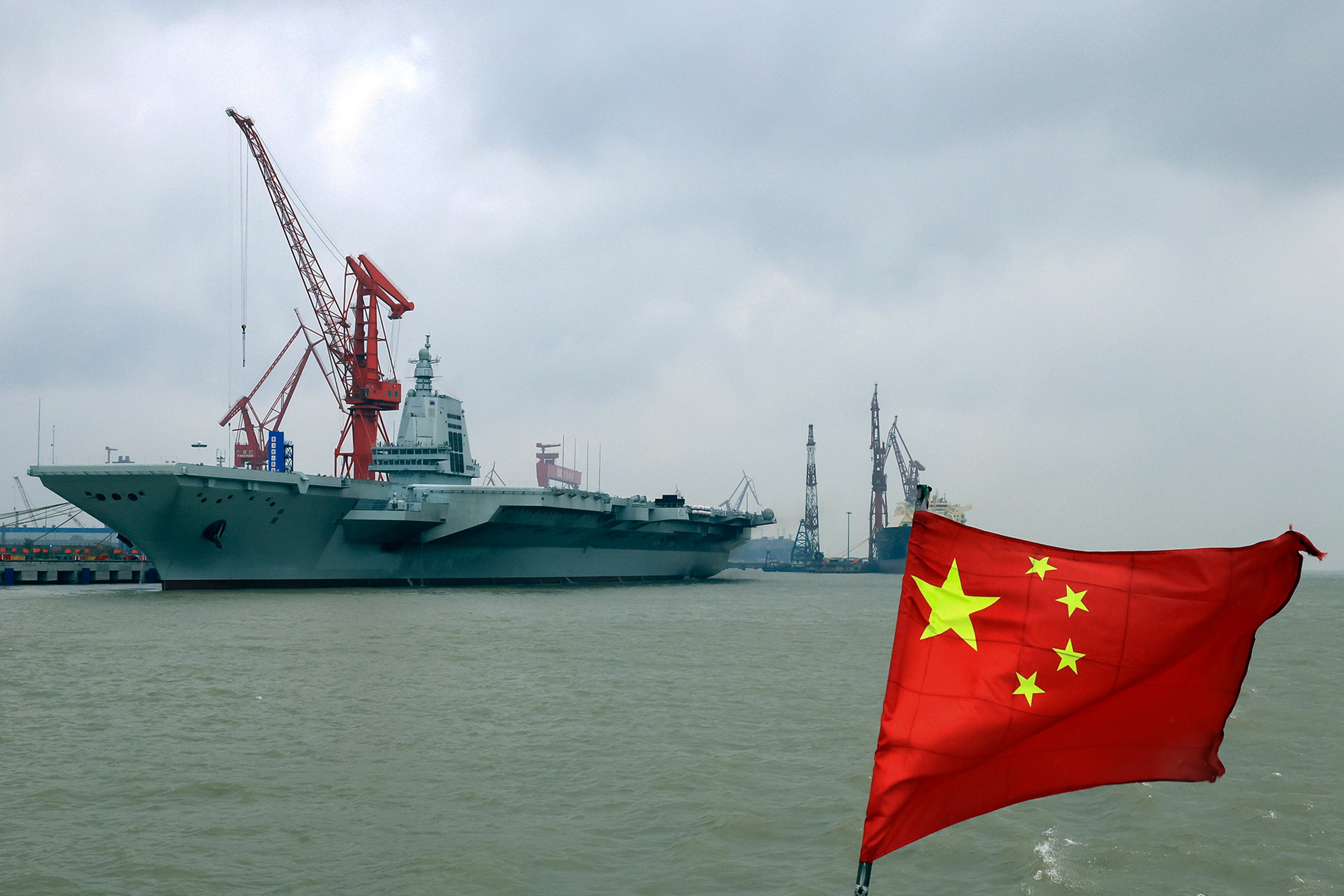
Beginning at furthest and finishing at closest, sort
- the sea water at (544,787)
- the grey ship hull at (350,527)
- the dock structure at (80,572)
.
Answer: the dock structure at (80,572)
the grey ship hull at (350,527)
the sea water at (544,787)

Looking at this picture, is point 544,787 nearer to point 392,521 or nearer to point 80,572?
point 392,521

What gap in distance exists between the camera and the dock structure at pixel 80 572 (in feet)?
178

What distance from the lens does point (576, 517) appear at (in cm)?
4428

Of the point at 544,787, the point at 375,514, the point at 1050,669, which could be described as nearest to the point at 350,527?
the point at 375,514

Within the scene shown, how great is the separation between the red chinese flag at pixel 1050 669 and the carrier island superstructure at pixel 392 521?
32.3 metres

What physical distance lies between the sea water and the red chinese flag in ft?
11.0

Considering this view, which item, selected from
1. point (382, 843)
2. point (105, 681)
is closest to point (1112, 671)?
point (382, 843)

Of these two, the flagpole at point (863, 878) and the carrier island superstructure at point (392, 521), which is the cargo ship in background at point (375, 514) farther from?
the flagpole at point (863, 878)

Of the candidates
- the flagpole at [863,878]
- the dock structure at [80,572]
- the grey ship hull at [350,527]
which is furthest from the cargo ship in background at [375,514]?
the flagpole at [863,878]

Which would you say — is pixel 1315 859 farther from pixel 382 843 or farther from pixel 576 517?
pixel 576 517

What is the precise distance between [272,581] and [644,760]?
30771 mm

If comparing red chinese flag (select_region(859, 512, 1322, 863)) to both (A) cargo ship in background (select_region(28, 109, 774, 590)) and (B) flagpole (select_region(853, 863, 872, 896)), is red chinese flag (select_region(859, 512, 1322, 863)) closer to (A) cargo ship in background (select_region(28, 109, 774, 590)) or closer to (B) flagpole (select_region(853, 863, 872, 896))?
(B) flagpole (select_region(853, 863, 872, 896))

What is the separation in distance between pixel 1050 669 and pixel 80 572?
6184cm

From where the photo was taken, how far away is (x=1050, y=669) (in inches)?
151
